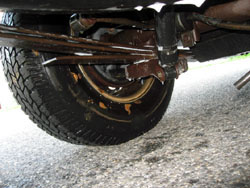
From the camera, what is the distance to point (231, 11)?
36.6 inches

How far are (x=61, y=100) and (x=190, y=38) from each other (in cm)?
62

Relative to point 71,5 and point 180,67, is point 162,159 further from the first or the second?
point 71,5

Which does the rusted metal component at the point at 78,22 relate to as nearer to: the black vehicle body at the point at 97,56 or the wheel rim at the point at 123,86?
the black vehicle body at the point at 97,56

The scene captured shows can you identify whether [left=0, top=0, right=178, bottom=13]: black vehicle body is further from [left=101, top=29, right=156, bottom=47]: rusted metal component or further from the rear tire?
[left=101, top=29, right=156, bottom=47]: rusted metal component

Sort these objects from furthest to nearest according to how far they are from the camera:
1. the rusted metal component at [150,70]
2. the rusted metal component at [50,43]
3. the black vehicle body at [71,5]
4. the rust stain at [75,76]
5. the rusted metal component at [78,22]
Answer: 1. the rusted metal component at [150,70]
2. the rust stain at [75,76]
3. the rusted metal component at [78,22]
4. the rusted metal component at [50,43]
5. the black vehicle body at [71,5]

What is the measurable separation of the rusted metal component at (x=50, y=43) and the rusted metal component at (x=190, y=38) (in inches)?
9.3

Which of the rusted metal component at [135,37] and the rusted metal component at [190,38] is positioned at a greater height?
the rusted metal component at [135,37]

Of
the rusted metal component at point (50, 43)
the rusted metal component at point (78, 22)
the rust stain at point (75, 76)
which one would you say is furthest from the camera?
the rust stain at point (75, 76)

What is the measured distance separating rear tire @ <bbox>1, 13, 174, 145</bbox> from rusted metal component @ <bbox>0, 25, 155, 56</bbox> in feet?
0.54

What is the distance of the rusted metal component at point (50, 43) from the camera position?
26.4 inches

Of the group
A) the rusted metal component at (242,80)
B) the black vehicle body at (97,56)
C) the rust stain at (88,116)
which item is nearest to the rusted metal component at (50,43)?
the black vehicle body at (97,56)

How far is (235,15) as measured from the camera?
0.94 meters

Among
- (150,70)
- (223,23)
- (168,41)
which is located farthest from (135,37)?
(223,23)

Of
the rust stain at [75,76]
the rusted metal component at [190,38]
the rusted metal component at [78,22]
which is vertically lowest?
the rust stain at [75,76]
